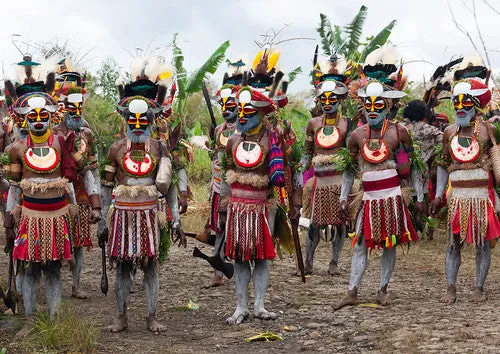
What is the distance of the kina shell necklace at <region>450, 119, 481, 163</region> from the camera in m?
6.94

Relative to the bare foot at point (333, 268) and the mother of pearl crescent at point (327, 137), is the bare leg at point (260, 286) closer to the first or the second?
the mother of pearl crescent at point (327, 137)

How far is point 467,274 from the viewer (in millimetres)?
9289

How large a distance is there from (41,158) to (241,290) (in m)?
2.02

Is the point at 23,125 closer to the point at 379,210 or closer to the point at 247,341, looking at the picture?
the point at 247,341

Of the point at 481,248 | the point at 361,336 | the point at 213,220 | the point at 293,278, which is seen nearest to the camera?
the point at 361,336

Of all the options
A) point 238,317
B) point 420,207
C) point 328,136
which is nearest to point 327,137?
point 328,136

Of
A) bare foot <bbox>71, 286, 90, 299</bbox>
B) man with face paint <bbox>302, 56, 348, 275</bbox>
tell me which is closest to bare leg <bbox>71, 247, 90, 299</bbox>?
bare foot <bbox>71, 286, 90, 299</bbox>

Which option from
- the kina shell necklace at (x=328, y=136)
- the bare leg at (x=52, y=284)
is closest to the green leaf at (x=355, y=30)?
the kina shell necklace at (x=328, y=136)

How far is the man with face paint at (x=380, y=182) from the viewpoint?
6961mm

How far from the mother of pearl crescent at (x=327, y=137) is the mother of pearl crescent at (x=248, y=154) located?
2085mm

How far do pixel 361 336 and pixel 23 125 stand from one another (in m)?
3.22

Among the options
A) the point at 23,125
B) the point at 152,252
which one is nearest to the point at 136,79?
the point at 23,125

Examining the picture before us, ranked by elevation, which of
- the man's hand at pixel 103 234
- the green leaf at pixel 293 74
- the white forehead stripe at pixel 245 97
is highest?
the green leaf at pixel 293 74

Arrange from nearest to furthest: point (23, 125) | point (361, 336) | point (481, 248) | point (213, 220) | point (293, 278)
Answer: point (361, 336)
point (23, 125)
point (481, 248)
point (213, 220)
point (293, 278)
